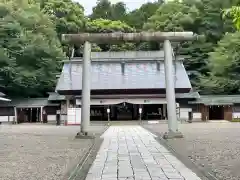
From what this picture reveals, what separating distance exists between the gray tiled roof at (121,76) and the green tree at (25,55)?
14.0 feet

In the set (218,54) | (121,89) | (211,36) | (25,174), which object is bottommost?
(25,174)

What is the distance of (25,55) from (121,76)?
A: 11693 mm

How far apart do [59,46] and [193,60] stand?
17.0 m

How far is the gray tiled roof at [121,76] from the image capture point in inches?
1415

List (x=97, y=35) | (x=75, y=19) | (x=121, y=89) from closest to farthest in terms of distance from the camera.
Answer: (x=97, y=35) < (x=121, y=89) < (x=75, y=19)

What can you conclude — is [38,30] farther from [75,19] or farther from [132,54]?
[132,54]

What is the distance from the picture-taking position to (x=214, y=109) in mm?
39719

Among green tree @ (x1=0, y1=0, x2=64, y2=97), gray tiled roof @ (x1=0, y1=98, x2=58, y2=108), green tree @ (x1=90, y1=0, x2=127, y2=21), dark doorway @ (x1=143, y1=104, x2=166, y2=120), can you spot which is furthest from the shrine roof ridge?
green tree @ (x1=90, y1=0, x2=127, y2=21)

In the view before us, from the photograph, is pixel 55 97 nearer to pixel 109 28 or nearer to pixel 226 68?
pixel 226 68

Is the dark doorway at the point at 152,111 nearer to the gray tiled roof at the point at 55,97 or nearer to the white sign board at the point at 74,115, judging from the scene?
the gray tiled roof at the point at 55,97

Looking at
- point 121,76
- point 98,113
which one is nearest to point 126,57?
point 121,76

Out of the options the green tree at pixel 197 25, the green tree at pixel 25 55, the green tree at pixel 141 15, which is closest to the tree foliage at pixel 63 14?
the green tree at pixel 25 55

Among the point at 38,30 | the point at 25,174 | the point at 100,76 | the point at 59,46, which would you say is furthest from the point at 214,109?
the point at 25,174

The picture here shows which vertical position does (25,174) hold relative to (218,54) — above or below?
below
